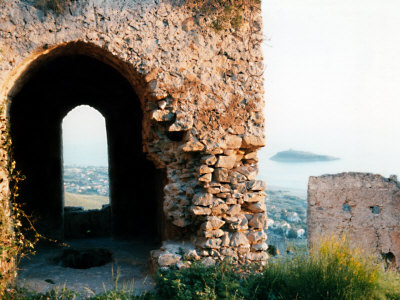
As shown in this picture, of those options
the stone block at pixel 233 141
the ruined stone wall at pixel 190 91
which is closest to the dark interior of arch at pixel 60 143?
the ruined stone wall at pixel 190 91

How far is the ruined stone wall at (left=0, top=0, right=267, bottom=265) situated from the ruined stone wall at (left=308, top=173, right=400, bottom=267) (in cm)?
438

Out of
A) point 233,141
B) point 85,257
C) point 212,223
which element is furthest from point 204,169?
point 85,257

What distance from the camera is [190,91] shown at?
196 inches

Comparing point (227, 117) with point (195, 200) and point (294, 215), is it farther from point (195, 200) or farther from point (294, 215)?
point (294, 215)

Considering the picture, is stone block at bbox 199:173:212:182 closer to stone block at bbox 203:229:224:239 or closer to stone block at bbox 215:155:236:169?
stone block at bbox 215:155:236:169

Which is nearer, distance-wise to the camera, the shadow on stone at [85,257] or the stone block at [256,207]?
the stone block at [256,207]

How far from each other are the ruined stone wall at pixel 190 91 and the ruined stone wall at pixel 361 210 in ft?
14.4

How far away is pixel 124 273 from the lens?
5.38 meters

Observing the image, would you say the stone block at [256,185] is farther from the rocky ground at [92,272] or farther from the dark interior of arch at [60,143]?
the dark interior of arch at [60,143]

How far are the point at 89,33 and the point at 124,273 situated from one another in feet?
10.7

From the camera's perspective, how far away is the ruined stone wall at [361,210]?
8.71 meters

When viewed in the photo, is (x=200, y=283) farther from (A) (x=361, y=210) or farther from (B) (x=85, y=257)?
(A) (x=361, y=210)

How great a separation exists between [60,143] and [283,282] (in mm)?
5562

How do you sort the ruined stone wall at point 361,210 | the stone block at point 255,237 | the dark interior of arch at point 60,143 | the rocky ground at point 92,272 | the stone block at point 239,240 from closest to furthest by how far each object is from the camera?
the rocky ground at point 92,272 → the stone block at point 239,240 → the stone block at point 255,237 → the dark interior of arch at point 60,143 → the ruined stone wall at point 361,210
